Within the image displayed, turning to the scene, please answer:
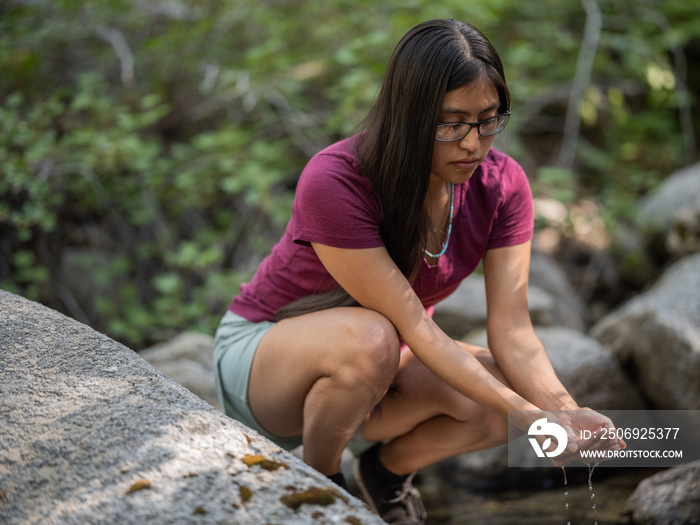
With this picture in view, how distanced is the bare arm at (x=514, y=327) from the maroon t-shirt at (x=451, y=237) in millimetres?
52

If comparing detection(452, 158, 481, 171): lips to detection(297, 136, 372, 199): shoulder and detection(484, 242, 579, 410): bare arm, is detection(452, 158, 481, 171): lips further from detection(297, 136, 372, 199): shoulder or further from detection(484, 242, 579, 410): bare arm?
detection(484, 242, 579, 410): bare arm

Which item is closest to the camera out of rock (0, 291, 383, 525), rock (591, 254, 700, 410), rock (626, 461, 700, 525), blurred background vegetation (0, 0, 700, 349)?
rock (0, 291, 383, 525)

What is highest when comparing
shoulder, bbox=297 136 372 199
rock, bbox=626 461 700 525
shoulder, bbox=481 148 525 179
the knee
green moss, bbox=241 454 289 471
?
shoulder, bbox=297 136 372 199

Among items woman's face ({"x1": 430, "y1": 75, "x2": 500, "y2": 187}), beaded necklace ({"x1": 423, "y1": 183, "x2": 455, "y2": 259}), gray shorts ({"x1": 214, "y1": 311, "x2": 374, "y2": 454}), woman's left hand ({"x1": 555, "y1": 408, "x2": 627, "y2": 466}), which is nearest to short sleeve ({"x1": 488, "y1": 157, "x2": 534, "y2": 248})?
beaded necklace ({"x1": 423, "y1": 183, "x2": 455, "y2": 259})

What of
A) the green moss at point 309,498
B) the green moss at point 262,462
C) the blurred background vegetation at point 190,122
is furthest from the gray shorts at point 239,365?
the blurred background vegetation at point 190,122

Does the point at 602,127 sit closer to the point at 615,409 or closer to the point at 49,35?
the point at 615,409

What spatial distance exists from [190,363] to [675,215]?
323 centimetres

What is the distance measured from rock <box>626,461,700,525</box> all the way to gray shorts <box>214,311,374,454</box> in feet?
3.22

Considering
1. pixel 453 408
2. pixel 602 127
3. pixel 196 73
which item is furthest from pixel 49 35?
pixel 602 127

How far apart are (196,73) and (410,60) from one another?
10.8 feet

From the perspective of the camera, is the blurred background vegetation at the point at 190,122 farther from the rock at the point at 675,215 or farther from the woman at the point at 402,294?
the woman at the point at 402,294

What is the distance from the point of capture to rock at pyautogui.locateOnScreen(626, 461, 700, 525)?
2.31 metres

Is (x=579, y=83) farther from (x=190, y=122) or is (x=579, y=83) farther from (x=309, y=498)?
(x=309, y=498)

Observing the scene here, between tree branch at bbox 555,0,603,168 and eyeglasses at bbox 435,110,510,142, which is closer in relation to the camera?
eyeglasses at bbox 435,110,510,142
